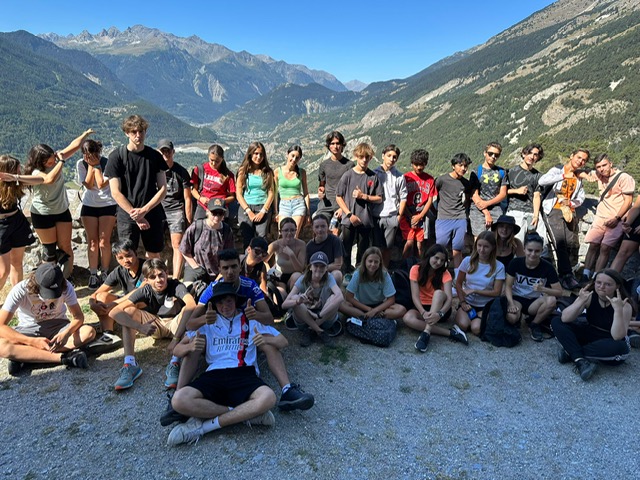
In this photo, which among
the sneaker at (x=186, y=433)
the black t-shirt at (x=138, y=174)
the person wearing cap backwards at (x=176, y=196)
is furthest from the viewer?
the person wearing cap backwards at (x=176, y=196)

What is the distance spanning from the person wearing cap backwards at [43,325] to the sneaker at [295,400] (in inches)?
105

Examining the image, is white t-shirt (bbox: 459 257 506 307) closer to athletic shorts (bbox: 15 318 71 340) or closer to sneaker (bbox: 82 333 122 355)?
sneaker (bbox: 82 333 122 355)

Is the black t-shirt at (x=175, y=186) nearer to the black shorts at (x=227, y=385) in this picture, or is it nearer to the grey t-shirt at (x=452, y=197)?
the black shorts at (x=227, y=385)

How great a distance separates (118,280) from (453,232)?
5592mm

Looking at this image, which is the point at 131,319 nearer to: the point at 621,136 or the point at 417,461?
the point at 417,461

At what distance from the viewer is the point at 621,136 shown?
92.8 m

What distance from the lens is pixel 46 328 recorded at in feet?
15.6

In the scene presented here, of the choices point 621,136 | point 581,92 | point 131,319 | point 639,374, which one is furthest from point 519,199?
point 581,92

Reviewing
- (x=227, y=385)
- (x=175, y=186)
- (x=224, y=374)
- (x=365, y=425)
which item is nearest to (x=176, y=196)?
(x=175, y=186)

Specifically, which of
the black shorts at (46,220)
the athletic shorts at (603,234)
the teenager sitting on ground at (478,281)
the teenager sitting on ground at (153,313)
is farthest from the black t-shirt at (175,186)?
the athletic shorts at (603,234)

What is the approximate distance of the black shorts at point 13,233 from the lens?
554cm

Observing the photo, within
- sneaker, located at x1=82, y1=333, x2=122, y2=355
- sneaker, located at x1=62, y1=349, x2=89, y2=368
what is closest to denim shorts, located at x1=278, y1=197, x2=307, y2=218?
sneaker, located at x1=82, y1=333, x2=122, y2=355

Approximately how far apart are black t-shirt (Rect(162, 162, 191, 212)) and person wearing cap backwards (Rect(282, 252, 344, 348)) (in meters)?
2.92

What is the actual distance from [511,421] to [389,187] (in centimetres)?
417
